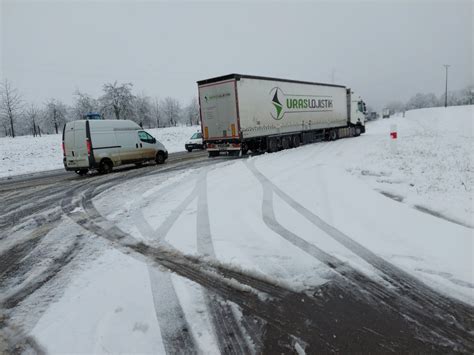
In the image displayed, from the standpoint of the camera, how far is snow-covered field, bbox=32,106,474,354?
3141 millimetres

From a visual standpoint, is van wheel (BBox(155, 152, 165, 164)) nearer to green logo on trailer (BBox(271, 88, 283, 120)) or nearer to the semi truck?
the semi truck

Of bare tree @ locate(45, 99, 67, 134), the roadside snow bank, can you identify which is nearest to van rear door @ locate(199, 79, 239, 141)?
the roadside snow bank

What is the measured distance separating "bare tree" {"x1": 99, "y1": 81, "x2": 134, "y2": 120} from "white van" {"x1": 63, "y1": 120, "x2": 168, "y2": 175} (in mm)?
54284

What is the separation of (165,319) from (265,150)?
1604 centimetres

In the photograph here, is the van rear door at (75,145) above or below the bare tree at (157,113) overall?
below

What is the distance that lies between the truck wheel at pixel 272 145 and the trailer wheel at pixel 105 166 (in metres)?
8.26

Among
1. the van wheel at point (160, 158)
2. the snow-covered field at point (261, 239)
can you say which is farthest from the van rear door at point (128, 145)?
the snow-covered field at point (261, 239)

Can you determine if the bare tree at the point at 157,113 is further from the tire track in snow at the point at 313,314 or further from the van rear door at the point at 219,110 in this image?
the tire track in snow at the point at 313,314

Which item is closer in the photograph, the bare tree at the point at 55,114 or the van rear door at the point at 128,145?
the van rear door at the point at 128,145

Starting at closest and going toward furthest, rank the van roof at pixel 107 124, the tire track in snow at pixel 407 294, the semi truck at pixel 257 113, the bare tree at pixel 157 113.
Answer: the tire track in snow at pixel 407 294
the van roof at pixel 107 124
the semi truck at pixel 257 113
the bare tree at pixel 157 113

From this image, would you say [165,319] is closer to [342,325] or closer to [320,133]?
[342,325]

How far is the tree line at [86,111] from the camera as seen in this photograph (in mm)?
65812

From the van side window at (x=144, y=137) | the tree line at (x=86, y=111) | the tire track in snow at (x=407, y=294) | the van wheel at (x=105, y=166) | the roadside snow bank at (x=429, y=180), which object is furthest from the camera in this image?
the tree line at (x=86, y=111)

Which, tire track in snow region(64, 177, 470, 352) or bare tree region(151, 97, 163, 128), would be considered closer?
tire track in snow region(64, 177, 470, 352)
